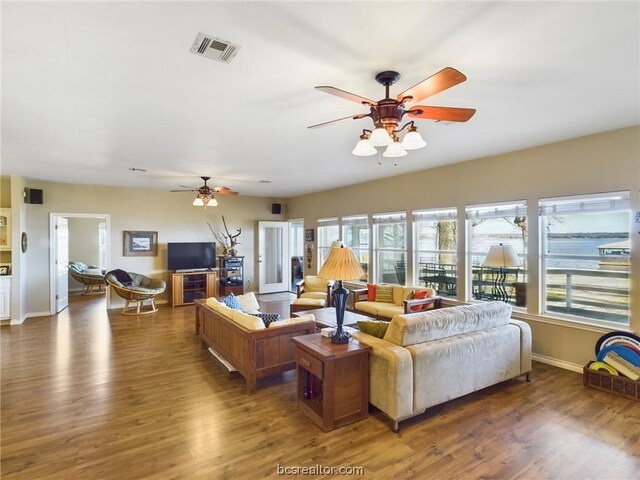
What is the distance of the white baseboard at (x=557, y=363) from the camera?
13.0 feet

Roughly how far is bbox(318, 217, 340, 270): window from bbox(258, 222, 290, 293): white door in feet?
4.58

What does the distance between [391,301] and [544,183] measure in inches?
113

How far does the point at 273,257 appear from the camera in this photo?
31.4ft

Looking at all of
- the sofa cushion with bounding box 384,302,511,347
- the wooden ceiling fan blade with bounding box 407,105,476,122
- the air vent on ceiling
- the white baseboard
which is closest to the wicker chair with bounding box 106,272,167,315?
the sofa cushion with bounding box 384,302,511,347

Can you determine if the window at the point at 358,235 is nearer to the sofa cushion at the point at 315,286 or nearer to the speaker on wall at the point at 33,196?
the sofa cushion at the point at 315,286

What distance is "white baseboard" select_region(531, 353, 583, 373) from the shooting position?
397 cm

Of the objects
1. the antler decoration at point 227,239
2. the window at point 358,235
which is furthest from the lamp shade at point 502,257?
the antler decoration at point 227,239

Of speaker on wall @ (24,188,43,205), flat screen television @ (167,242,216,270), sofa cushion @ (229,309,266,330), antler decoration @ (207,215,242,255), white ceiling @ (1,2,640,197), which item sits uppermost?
white ceiling @ (1,2,640,197)

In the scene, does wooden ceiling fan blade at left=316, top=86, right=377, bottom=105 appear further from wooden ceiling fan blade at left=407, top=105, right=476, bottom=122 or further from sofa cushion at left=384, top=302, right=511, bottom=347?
sofa cushion at left=384, top=302, right=511, bottom=347

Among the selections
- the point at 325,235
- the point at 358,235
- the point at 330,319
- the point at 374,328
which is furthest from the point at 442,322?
the point at 325,235

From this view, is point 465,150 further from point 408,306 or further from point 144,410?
point 144,410

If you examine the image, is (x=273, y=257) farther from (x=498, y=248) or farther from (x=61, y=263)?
(x=498, y=248)

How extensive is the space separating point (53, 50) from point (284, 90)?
1.50 m

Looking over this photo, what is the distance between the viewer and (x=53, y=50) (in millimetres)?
2094
